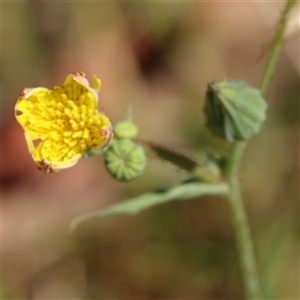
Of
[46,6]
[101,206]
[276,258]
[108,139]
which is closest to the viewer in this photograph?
[108,139]

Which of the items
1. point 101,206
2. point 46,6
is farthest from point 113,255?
point 46,6

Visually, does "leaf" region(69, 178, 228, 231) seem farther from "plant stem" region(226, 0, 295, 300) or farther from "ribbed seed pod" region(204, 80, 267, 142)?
"ribbed seed pod" region(204, 80, 267, 142)

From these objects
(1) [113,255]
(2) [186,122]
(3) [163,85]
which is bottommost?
(1) [113,255]

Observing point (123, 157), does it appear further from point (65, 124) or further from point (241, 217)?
point (241, 217)

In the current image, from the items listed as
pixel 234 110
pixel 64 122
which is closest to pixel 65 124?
pixel 64 122

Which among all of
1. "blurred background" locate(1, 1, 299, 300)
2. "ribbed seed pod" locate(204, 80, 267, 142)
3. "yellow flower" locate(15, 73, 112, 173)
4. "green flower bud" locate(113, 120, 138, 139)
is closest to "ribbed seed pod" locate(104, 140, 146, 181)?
"green flower bud" locate(113, 120, 138, 139)

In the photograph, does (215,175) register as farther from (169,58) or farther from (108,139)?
(169,58)
